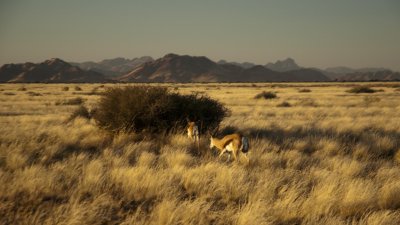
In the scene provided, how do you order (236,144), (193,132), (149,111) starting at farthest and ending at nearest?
1. (149,111)
2. (193,132)
3. (236,144)

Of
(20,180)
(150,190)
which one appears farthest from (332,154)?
(20,180)

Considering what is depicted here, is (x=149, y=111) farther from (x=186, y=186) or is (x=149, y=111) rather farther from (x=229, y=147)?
(x=186, y=186)

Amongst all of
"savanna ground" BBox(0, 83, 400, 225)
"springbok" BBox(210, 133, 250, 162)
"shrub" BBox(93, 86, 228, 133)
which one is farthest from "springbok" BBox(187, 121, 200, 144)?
"springbok" BBox(210, 133, 250, 162)

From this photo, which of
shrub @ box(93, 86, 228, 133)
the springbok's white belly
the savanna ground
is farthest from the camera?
shrub @ box(93, 86, 228, 133)

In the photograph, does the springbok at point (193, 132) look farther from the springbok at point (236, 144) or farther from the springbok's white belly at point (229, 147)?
the springbok's white belly at point (229, 147)

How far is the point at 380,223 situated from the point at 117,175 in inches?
182

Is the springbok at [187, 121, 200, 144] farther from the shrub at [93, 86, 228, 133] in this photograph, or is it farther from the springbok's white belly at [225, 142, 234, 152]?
the springbok's white belly at [225, 142, 234, 152]

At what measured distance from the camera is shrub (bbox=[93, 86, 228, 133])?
12352 mm

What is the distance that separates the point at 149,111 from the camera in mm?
12375

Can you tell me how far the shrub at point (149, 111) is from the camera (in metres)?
12.4

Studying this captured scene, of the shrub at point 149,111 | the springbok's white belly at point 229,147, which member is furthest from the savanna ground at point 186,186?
the shrub at point 149,111

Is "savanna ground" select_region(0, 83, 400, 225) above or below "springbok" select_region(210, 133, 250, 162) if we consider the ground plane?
below

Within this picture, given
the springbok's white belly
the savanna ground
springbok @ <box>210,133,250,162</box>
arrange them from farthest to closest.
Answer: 1. the springbok's white belly
2. springbok @ <box>210,133,250,162</box>
3. the savanna ground

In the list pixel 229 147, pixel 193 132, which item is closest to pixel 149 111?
pixel 193 132
